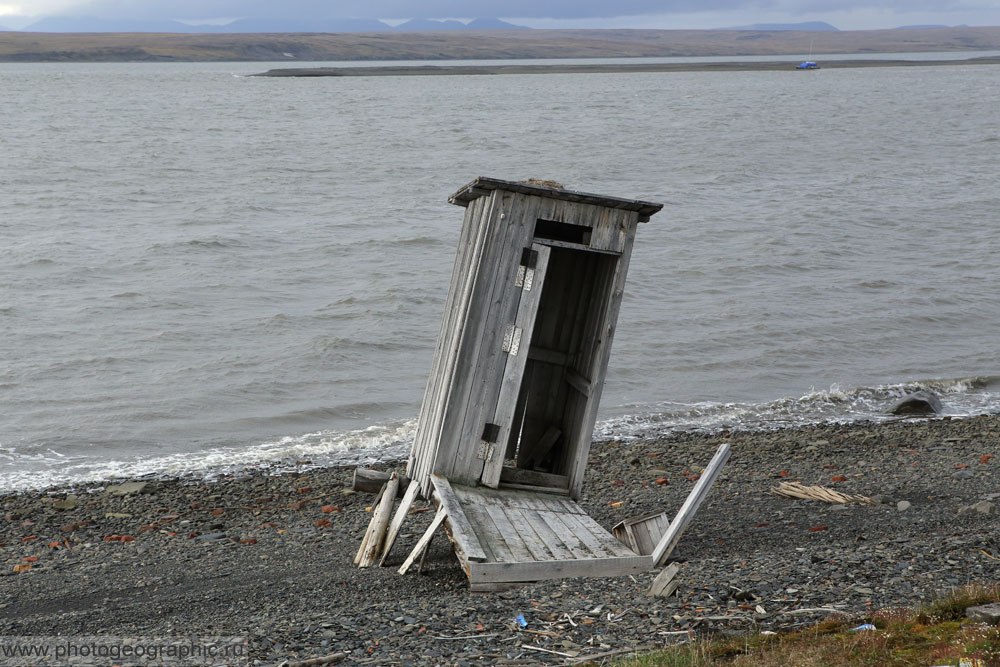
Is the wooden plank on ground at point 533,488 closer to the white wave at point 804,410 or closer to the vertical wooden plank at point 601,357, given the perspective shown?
the vertical wooden plank at point 601,357

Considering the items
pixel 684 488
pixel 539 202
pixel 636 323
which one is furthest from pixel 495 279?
pixel 636 323

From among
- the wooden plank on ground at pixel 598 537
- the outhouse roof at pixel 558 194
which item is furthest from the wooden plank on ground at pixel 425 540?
the outhouse roof at pixel 558 194

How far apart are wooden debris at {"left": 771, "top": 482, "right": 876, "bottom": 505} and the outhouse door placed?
11.3 ft

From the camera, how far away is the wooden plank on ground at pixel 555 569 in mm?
6457

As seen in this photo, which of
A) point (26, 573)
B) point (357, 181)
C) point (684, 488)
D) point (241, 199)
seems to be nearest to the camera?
point (26, 573)

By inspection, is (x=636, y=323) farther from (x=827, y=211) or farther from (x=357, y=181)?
(x=357, y=181)

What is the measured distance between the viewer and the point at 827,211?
1216 inches

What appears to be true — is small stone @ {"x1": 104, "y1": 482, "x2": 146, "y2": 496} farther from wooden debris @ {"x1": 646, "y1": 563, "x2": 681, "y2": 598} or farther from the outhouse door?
wooden debris @ {"x1": 646, "y1": 563, "x2": 681, "y2": 598}

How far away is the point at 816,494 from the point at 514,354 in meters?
3.73

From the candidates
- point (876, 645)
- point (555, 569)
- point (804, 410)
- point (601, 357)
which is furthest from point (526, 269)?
point (804, 410)

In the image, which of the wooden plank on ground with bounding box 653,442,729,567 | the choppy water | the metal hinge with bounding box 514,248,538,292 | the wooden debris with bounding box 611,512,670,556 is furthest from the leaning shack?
the choppy water

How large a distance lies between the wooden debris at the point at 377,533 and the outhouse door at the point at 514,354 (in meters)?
0.92

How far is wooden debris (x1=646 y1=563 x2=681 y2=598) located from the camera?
6207mm

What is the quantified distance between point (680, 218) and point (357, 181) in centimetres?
1300
